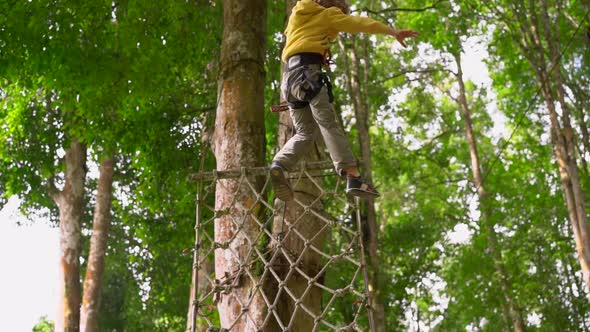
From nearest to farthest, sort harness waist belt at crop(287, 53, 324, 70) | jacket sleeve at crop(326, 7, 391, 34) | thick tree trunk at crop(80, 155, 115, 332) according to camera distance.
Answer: jacket sleeve at crop(326, 7, 391, 34) → harness waist belt at crop(287, 53, 324, 70) → thick tree trunk at crop(80, 155, 115, 332)

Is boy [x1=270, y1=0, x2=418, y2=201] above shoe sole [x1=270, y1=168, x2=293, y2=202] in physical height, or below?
above

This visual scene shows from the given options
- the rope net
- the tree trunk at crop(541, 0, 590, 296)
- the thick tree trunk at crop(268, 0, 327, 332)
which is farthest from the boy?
the tree trunk at crop(541, 0, 590, 296)

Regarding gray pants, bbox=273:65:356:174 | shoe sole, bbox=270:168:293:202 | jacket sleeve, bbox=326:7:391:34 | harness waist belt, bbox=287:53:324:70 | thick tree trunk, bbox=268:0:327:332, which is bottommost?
thick tree trunk, bbox=268:0:327:332

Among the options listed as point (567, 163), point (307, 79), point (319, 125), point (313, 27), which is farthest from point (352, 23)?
point (567, 163)

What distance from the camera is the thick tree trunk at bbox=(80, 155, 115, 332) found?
1106 cm

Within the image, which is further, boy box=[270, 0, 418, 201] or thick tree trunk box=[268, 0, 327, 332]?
thick tree trunk box=[268, 0, 327, 332]

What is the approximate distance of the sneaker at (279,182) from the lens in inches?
146

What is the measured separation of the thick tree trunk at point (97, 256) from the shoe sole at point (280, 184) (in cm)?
766

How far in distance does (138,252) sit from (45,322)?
6.91 m

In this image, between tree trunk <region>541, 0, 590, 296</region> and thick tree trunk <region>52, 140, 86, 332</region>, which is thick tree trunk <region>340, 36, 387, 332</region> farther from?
thick tree trunk <region>52, 140, 86, 332</region>

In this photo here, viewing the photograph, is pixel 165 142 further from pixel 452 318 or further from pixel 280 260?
pixel 452 318

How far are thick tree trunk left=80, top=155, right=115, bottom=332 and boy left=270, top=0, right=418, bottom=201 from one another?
7.56 meters

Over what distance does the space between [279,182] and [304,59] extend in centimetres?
75

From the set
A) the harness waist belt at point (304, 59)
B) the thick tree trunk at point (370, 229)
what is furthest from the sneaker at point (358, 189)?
the thick tree trunk at point (370, 229)
